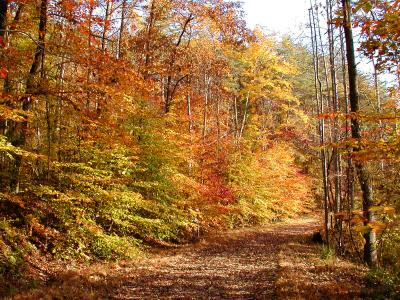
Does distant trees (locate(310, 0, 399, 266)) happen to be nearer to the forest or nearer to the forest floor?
the forest

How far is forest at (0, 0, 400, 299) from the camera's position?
7.98 meters

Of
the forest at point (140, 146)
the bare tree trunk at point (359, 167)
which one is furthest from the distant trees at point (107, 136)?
the bare tree trunk at point (359, 167)

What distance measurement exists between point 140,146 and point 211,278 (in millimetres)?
5820

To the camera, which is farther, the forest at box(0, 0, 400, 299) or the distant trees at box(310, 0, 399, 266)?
the forest at box(0, 0, 400, 299)

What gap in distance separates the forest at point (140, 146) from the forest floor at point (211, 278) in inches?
23.6

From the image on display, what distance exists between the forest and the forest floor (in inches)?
23.6

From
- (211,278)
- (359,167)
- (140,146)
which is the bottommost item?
(211,278)

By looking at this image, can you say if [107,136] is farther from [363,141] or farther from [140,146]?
[363,141]

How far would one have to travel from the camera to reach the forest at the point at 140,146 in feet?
26.2

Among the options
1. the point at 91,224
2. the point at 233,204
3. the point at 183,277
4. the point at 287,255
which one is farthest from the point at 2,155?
the point at 233,204

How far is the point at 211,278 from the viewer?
9688 millimetres

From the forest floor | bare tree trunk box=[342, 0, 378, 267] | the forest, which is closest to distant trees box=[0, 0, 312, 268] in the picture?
the forest

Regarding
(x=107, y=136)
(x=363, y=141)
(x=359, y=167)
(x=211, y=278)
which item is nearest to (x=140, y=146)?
(x=107, y=136)

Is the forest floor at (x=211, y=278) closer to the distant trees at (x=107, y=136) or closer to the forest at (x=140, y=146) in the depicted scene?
the forest at (x=140, y=146)
